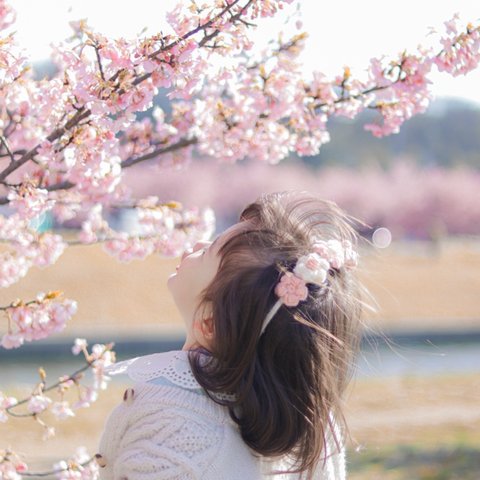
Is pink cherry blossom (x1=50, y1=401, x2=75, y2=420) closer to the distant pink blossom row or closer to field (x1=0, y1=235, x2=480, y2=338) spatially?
field (x1=0, y1=235, x2=480, y2=338)

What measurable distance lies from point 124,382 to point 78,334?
3.25m

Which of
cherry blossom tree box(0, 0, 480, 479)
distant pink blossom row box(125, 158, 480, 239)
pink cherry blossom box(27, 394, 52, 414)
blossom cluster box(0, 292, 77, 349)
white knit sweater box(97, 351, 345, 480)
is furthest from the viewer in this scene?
distant pink blossom row box(125, 158, 480, 239)

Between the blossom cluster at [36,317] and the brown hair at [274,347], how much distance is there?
3.05 feet

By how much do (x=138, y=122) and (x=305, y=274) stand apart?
61.5 inches

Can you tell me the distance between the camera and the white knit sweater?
152 cm

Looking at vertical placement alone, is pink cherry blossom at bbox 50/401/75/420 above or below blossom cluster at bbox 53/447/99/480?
above

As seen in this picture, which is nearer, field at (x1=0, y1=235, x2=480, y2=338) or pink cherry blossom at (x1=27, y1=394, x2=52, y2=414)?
pink cherry blossom at (x1=27, y1=394, x2=52, y2=414)

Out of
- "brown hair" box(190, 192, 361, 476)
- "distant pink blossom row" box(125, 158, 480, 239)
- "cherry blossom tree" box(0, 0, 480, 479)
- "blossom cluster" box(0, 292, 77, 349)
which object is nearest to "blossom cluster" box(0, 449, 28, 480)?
"cherry blossom tree" box(0, 0, 480, 479)

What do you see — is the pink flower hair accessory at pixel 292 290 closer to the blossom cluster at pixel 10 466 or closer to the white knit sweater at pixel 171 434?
the white knit sweater at pixel 171 434

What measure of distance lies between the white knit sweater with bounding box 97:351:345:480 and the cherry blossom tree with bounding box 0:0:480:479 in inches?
23.6

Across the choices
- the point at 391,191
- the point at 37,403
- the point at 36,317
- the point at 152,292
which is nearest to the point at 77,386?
the point at 37,403

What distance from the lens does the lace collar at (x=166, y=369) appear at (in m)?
1.59

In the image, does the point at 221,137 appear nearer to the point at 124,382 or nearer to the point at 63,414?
the point at 63,414

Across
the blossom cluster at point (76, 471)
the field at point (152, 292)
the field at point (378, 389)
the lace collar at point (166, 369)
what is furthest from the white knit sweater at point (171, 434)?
the field at point (152, 292)
